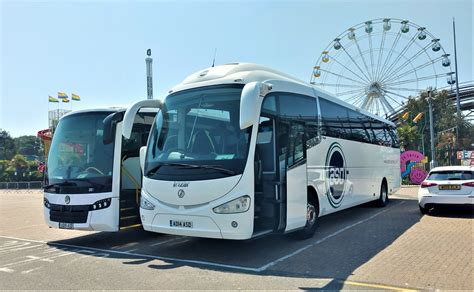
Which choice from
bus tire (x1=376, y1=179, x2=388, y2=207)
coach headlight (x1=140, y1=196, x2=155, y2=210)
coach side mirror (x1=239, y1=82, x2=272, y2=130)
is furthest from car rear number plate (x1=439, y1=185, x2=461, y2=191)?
coach headlight (x1=140, y1=196, x2=155, y2=210)

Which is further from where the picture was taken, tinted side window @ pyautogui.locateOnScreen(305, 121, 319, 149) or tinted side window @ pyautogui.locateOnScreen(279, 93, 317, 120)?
tinted side window @ pyautogui.locateOnScreen(305, 121, 319, 149)

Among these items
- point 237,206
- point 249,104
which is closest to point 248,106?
point 249,104

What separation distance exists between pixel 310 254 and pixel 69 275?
13.1 feet

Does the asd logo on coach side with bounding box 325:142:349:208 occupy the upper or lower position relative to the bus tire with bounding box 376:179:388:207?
upper

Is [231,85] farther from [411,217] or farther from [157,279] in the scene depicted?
[411,217]

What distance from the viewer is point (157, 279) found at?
589cm

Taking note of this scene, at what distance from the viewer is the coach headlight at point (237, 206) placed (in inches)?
249

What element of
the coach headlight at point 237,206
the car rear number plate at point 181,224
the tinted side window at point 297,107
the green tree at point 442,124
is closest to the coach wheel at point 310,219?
the tinted side window at point 297,107

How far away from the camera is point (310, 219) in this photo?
844 centimetres

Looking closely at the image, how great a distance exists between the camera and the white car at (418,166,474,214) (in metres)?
11.0

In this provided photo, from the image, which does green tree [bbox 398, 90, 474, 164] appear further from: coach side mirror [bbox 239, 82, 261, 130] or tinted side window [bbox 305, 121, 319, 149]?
coach side mirror [bbox 239, 82, 261, 130]

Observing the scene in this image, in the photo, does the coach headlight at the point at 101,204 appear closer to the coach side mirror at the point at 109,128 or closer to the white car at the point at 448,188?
the coach side mirror at the point at 109,128

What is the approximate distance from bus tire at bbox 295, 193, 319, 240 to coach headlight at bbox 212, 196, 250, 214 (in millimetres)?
2329

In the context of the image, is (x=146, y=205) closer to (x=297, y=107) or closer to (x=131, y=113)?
(x=131, y=113)
